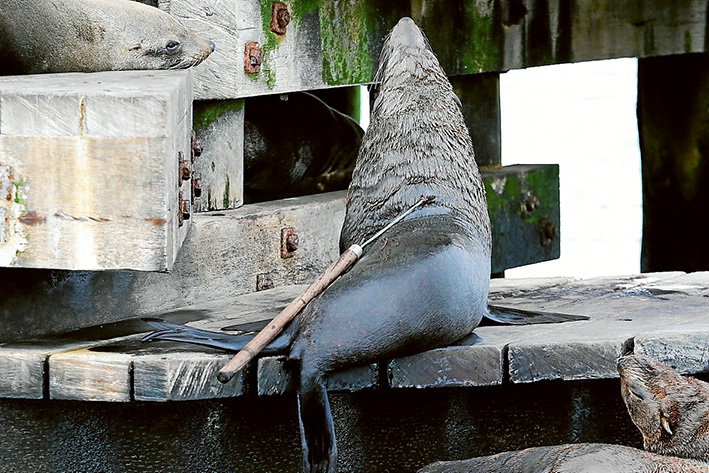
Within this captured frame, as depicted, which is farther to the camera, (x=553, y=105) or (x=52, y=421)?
(x=553, y=105)

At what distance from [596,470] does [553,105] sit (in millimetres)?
19523

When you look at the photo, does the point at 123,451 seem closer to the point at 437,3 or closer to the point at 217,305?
the point at 217,305

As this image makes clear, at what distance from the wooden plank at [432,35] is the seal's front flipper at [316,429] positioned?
1872 mm

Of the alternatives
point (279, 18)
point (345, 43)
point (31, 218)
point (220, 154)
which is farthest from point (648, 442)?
point (345, 43)

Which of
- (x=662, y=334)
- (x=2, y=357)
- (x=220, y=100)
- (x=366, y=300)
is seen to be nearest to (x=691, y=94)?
(x=220, y=100)

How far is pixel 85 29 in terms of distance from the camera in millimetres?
5277

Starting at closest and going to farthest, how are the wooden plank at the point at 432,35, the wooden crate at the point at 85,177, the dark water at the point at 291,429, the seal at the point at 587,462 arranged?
the seal at the point at 587,462 < the wooden crate at the point at 85,177 < the dark water at the point at 291,429 < the wooden plank at the point at 432,35

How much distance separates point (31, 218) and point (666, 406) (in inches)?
72.7

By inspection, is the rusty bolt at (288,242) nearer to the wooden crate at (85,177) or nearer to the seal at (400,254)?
the seal at (400,254)

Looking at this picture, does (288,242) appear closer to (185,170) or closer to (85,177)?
(185,170)

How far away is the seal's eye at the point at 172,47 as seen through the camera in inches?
202

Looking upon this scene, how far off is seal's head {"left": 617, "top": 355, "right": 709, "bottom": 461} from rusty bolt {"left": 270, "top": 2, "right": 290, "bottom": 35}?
234 centimetres

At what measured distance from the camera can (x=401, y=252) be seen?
3926 mm

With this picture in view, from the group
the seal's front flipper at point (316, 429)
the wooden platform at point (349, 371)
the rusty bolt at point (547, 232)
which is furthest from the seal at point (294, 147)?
the seal's front flipper at point (316, 429)
